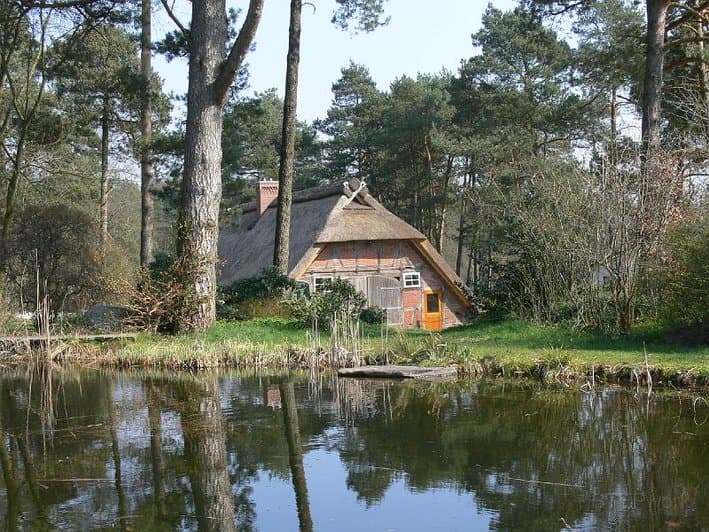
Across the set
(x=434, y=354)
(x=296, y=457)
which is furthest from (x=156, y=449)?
(x=434, y=354)

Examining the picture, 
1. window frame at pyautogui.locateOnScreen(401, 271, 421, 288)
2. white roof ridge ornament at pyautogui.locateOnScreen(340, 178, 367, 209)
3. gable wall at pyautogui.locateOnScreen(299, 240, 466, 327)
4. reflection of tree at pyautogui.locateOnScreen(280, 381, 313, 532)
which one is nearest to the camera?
reflection of tree at pyautogui.locateOnScreen(280, 381, 313, 532)

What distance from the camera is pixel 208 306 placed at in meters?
15.0

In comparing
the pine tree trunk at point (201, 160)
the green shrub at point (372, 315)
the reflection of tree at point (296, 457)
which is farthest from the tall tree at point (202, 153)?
the reflection of tree at point (296, 457)

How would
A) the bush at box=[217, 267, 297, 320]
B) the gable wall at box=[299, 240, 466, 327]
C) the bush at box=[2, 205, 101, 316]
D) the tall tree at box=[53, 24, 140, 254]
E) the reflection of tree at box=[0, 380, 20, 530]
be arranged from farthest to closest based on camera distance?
1. the gable wall at box=[299, 240, 466, 327]
2. the tall tree at box=[53, 24, 140, 254]
3. the bush at box=[2, 205, 101, 316]
4. the bush at box=[217, 267, 297, 320]
5. the reflection of tree at box=[0, 380, 20, 530]

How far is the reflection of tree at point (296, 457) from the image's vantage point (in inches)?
204

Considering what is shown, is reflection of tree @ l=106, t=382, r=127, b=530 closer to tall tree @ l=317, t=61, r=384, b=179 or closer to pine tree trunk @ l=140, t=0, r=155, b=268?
pine tree trunk @ l=140, t=0, r=155, b=268

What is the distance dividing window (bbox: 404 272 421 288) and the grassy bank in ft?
33.0

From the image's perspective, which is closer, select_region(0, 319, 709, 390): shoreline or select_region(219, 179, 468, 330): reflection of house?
select_region(0, 319, 709, 390): shoreline

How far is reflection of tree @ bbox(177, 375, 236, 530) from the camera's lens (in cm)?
520

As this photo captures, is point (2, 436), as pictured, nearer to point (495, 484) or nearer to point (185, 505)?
point (185, 505)

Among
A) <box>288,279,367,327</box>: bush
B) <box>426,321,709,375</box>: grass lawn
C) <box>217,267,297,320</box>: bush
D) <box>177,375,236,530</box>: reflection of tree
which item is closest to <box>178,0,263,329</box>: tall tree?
<box>217,267,297,320</box>: bush

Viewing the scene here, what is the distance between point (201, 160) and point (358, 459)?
928 centimetres

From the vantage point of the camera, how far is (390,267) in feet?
82.8

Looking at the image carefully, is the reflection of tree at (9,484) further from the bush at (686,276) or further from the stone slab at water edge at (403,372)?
the bush at (686,276)
